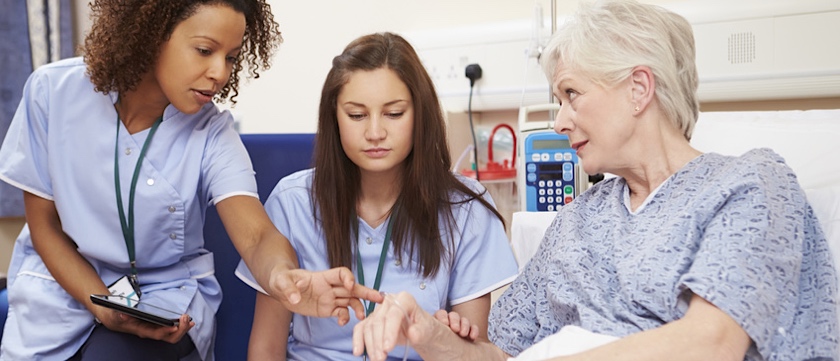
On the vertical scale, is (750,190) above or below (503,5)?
below

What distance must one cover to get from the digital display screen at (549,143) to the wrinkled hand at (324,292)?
944mm

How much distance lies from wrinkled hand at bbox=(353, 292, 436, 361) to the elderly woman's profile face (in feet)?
1.29

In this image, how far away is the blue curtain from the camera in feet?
10.1

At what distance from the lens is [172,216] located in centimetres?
166

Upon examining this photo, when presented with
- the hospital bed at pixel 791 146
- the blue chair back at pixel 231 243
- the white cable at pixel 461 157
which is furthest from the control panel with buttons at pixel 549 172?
the blue chair back at pixel 231 243

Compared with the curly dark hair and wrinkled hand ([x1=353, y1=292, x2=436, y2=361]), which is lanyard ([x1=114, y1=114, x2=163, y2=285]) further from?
wrinkled hand ([x1=353, y1=292, x2=436, y2=361])

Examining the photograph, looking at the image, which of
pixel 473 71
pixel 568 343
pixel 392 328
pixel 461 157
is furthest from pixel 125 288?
pixel 473 71

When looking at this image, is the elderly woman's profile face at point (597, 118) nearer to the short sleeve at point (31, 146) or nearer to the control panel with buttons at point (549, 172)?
the control panel with buttons at point (549, 172)

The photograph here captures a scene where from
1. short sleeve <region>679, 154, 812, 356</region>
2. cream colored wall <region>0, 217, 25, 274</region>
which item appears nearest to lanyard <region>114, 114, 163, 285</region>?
short sleeve <region>679, 154, 812, 356</region>

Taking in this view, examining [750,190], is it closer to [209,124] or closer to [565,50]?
[565,50]

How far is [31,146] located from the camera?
5.50 ft

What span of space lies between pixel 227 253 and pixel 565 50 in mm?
968

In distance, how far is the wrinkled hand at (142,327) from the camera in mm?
1549

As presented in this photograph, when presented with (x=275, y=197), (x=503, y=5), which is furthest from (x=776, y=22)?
(x=275, y=197)
